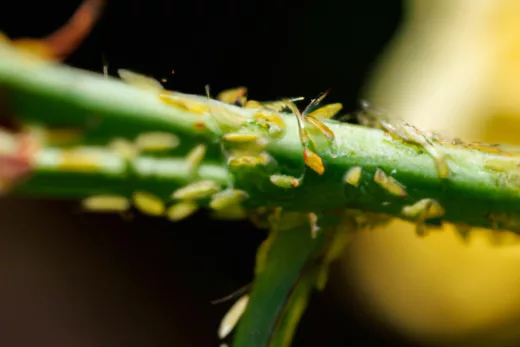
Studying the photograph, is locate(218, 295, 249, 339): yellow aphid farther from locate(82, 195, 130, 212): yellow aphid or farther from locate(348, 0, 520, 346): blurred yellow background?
locate(348, 0, 520, 346): blurred yellow background

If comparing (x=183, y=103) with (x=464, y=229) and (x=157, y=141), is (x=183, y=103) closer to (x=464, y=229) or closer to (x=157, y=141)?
(x=157, y=141)

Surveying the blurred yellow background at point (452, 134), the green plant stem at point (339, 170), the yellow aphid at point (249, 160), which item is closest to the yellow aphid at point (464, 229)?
the green plant stem at point (339, 170)

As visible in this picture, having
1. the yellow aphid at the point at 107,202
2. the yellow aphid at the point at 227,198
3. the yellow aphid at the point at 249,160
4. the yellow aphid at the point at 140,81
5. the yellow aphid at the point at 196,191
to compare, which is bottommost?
the yellow aphid at the point at 107,202

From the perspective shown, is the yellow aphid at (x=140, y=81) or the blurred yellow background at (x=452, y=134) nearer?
the yellow aphid at (x=140, y=81)

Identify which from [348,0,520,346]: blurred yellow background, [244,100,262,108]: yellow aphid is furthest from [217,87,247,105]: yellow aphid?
[348,0,520,346]: blurred yellow background

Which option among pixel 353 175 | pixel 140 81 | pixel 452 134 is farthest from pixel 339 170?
pixel 452 134

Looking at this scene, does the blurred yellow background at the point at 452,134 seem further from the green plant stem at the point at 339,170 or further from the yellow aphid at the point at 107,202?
the yellow aphid at the point at 107,202
